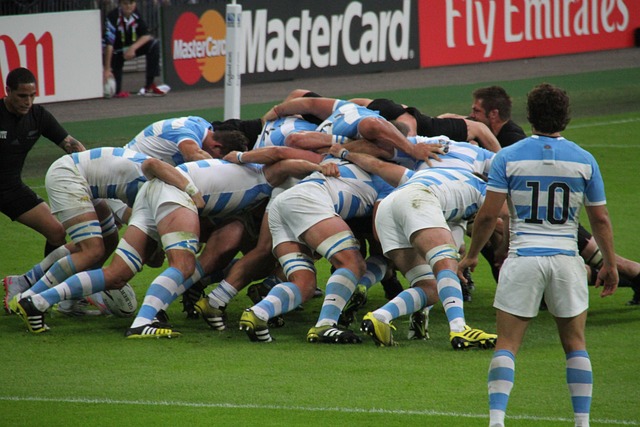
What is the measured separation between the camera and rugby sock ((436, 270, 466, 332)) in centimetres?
721

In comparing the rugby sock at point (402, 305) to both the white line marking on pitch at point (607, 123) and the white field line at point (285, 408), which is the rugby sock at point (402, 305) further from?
the white line marking on pitch at point (607, 123)

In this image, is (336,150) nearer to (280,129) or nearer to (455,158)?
(280,129)

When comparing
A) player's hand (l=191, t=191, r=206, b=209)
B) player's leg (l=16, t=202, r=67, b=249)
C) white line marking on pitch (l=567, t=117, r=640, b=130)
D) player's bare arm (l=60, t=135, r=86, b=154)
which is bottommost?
player's leg (l=16, t=202, r=67, b=249)

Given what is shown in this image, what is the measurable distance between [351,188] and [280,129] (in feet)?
3.74

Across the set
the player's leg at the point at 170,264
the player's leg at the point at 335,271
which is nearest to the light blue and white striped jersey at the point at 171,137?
the player's leg at the point at 170,264

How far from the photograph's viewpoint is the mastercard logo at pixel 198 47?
774 inches

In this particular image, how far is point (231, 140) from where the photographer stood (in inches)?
347

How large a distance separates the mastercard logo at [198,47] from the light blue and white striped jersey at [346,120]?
36.6 feet

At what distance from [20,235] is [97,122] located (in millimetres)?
6070

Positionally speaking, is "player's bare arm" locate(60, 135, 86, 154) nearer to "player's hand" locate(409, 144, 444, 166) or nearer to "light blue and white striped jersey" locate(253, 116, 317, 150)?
"light blue and white striped jersey" locate(253, 116, 317, 150)

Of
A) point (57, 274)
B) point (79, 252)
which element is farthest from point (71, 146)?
point (57, 274)

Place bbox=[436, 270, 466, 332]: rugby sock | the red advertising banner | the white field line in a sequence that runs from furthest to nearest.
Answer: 1. the red advertising banner
2. bbox=[436, 270, 466, 332]: rugby sock
3. the white field line

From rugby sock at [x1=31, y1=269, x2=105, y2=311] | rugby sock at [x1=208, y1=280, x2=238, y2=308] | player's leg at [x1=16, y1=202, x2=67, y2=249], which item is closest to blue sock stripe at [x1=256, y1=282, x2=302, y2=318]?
rugby sock at [x1=208, y1=280, x2=238, y2=308]

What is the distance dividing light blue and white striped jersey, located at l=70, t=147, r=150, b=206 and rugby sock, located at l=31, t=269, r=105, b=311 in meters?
0.80
